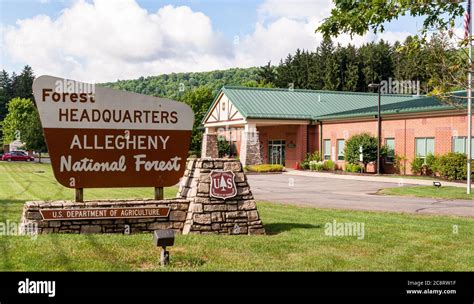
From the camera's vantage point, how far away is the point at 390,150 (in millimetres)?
34719

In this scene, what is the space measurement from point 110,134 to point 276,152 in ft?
123

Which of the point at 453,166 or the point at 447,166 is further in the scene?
the point at 447,166

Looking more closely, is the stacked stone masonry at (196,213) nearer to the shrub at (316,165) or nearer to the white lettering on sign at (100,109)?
the white lettering on sign at (100,109)

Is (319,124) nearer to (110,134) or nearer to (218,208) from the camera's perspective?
(218,208)

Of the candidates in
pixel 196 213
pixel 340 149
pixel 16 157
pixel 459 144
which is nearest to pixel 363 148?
pixel 340 149

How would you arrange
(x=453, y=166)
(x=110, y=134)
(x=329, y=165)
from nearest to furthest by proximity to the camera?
1. (x=110, y=134)
2. (x=453, y=166)
3. (x=329, y=165)

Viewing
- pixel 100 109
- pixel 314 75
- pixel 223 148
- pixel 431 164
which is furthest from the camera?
pixel 314 75

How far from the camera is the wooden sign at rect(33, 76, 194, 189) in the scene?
9.34 m

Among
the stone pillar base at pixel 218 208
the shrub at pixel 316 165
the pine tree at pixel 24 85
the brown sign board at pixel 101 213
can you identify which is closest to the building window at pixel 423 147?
the shrub at pixel 316 165

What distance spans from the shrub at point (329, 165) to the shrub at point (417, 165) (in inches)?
301

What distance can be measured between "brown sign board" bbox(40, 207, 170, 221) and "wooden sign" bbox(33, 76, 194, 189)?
0.58 meters

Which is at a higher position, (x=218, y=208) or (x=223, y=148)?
(x=223, y=148)
